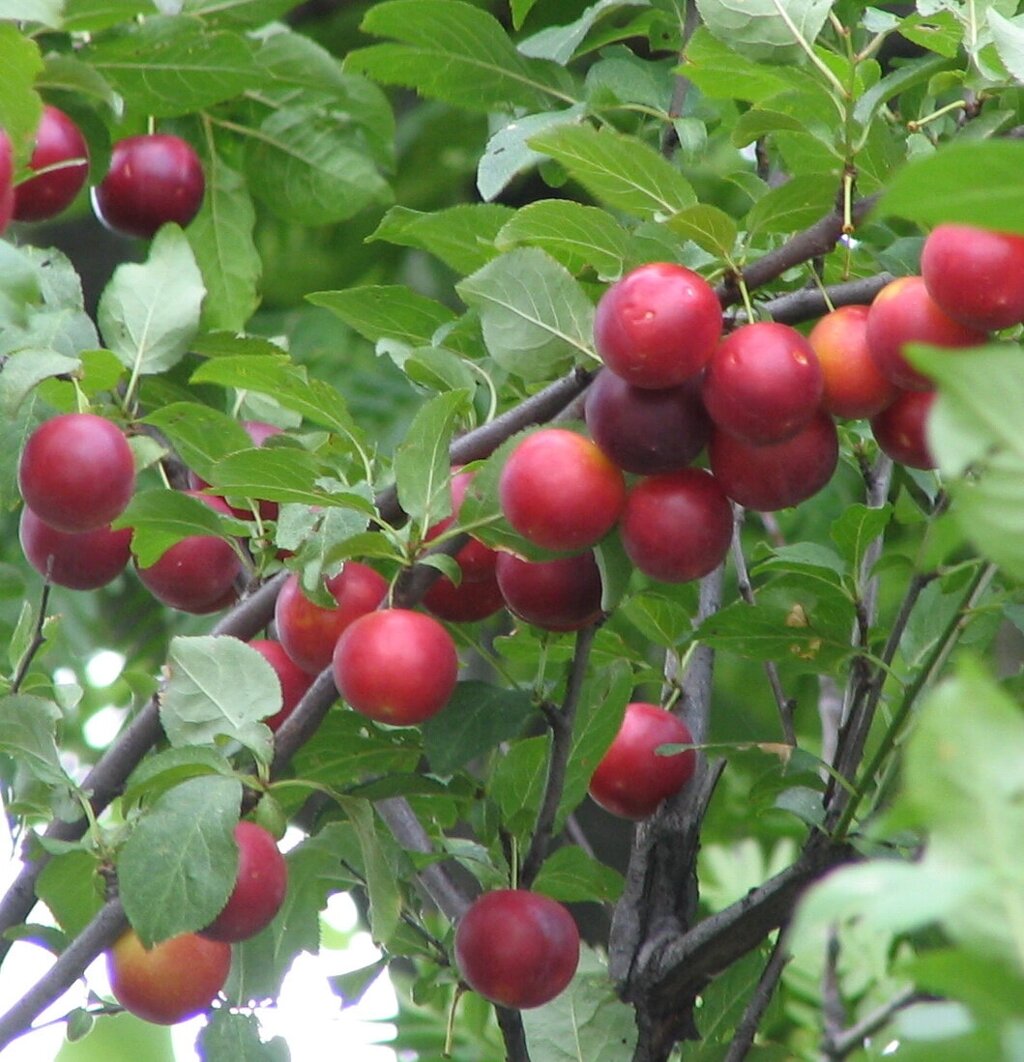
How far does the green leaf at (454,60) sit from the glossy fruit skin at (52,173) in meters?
0.26

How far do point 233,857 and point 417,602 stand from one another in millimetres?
213

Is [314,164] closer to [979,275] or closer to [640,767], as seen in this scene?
[640,767]

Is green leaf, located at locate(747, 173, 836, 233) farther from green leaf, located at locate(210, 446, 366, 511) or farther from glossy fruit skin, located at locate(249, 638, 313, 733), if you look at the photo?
glossy fruit skin, located at locate(249, 638, 313, 733)

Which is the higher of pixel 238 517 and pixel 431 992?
pixel 238 517

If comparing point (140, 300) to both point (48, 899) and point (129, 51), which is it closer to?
point (129, 51)

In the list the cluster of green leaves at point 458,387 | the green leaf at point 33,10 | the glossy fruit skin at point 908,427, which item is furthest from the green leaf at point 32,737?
the glossy fruit skin at point 908,427

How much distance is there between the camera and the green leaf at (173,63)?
149 centimetres

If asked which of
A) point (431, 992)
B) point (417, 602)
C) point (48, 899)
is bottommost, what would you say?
point (431, 992)

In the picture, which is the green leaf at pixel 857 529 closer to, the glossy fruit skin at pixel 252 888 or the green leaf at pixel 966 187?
the glossy fruit skin at pixel 252 888

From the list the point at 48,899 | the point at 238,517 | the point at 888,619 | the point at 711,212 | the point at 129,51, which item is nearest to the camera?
the point at 711,212

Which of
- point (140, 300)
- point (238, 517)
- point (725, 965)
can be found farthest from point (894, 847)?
point (140, 300)

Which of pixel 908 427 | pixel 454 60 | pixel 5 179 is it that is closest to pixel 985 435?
pixel 908 427

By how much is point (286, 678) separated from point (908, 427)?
0.50 meters

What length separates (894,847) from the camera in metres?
1.07
